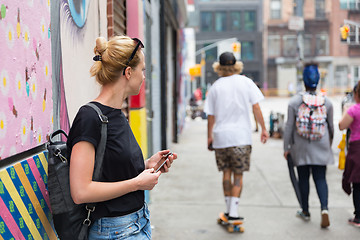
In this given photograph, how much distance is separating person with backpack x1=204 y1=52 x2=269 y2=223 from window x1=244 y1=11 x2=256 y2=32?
180 feet

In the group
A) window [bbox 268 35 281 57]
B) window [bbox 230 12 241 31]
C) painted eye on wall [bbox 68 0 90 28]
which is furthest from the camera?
window [bbox 230 12 241 31]

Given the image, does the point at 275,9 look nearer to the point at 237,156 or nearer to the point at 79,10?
the point at 237,156

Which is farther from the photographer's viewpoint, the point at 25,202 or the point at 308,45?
the point at 308,45

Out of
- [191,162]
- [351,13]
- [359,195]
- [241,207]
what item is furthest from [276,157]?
[351,13]

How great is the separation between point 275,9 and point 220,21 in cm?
700

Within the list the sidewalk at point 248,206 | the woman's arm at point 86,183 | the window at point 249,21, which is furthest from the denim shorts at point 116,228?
the window at point 249,21

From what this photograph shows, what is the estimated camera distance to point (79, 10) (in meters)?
3.20

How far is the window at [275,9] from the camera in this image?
57375 millimetres

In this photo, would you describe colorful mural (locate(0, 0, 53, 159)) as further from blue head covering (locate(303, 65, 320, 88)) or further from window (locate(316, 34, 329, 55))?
window (locate(316, 34, 329, 55))

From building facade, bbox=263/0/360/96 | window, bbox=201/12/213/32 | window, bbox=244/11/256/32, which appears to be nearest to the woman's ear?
building facade, bbox=263/0/360/96

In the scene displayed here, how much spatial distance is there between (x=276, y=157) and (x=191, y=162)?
85.8 inches

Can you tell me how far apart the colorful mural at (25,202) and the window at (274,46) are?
187 ft

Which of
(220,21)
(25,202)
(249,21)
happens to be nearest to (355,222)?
(25,202)

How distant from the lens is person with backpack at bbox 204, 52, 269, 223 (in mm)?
5285
